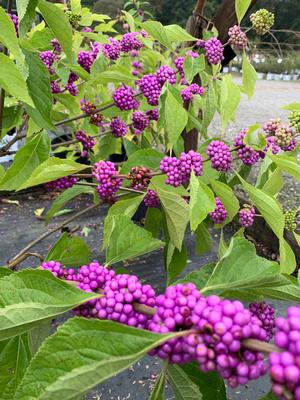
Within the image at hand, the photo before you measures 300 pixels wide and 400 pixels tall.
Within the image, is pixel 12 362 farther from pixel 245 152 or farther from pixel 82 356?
pixel 245 152

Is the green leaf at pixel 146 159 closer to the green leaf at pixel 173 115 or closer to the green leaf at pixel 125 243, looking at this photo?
the green leaf at pixel 173 115

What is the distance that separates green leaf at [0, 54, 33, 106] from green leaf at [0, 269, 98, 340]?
0.18 m

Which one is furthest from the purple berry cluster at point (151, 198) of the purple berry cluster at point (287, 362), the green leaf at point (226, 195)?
the purple berry cluster at point (287, 362)

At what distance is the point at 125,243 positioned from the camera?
0.56 metres

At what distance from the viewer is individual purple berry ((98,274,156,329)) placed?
375 millimetres

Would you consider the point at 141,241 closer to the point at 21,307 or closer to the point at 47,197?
the point at 21,307

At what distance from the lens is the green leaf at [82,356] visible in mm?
292

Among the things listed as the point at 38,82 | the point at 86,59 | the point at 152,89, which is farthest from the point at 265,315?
the point at 86,59

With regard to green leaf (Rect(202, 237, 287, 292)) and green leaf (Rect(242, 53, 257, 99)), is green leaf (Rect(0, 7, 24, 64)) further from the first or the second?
Result: green leaf (Rect(242, 53, 257, 99))

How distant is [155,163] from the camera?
2.83 feet

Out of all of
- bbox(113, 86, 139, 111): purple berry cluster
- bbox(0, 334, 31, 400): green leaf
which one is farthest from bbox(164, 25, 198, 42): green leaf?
bbox(0, 334, 31, 400): green leaf

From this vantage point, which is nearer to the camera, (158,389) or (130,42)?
(158,389)

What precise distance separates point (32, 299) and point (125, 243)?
19cm

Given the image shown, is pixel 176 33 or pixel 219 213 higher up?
pixel 176 33
